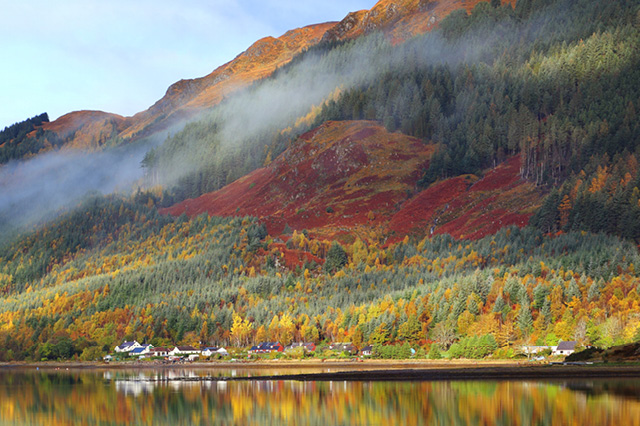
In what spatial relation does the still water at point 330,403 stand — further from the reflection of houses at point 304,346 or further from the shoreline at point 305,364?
the reflection of houses at point 304,346

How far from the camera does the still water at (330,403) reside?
265 ft

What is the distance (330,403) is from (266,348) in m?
93.6

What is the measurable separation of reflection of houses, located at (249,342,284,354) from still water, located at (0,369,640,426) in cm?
5769

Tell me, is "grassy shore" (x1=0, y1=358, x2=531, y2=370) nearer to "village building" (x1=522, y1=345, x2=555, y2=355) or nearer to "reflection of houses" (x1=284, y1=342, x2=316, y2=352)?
"reflection of houses" (x1=284, y1=342, x2=316, y2=352)

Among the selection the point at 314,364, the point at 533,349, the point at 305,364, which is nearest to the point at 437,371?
the point at 533,349

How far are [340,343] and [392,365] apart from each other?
2567 cm

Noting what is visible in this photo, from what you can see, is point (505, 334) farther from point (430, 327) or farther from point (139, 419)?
point (139, 419)

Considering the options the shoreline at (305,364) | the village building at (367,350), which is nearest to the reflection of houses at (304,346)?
the shoreline at (305,364)

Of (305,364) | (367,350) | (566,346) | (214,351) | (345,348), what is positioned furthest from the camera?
(214,351)

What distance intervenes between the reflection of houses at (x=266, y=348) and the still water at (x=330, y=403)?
189 feet

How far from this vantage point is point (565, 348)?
141250 millimetres

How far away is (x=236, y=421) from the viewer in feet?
277

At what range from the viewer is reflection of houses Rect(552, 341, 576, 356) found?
141 meters

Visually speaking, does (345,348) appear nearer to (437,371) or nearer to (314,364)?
(314,364)
